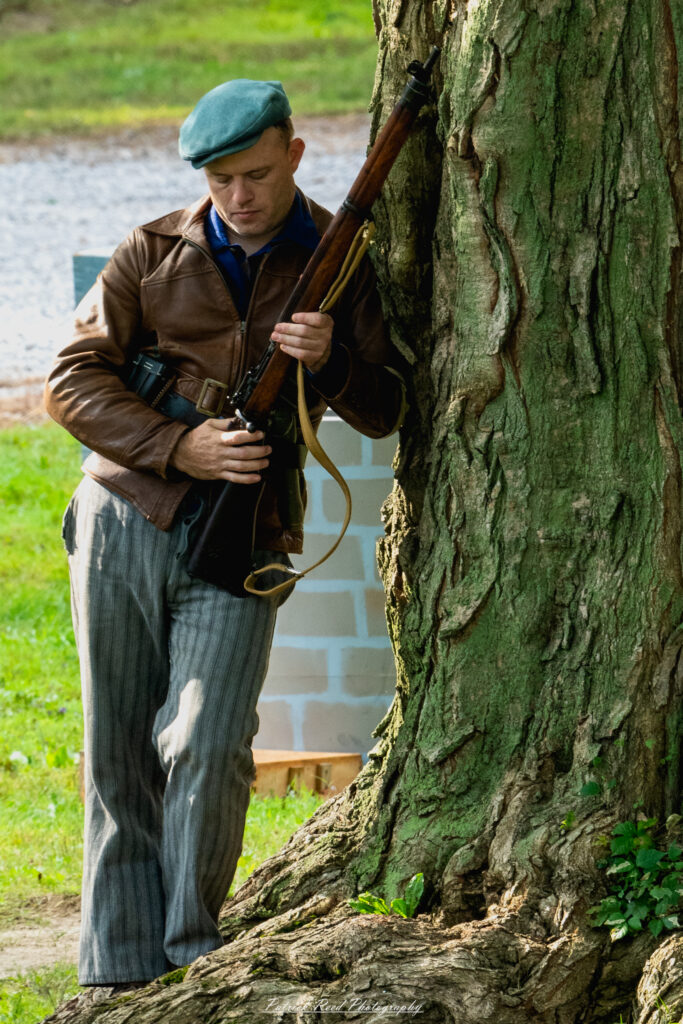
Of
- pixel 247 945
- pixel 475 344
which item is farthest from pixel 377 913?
pixel 475 344

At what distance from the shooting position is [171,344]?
308 centimetres

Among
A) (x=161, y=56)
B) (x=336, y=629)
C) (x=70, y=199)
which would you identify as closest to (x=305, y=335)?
(x=336, y=629)

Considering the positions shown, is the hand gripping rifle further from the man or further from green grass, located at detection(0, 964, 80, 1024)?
green grass, located at detection(0, 964, 80, 1024)

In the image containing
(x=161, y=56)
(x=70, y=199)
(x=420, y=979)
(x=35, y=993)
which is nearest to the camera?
(x=420, y=979)

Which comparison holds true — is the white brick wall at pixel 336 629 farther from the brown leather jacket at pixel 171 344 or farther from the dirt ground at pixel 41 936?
the brown leather jacket at pixel 171 344

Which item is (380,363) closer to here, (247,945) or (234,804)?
(234,804)

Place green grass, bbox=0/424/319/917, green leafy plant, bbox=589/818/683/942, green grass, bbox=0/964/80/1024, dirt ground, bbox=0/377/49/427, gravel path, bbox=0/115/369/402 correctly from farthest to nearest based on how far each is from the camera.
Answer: gravel path, bbox=0/115/369/402 < dirt ground, bbox=0/377/49/427 < green grass, bbox=0/424/319/917 < green grass, bbox=0/964/80/1024 < green leafy plant, bbox=589/818/683/942

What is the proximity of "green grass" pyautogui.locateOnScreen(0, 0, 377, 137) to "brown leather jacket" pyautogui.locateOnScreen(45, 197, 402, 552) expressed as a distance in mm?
15945

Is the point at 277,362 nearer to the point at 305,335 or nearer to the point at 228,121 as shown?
the point at 305,335

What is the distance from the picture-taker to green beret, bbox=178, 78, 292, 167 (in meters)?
2.88

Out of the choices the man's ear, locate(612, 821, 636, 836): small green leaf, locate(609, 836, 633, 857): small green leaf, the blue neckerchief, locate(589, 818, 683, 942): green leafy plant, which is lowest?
locate(589, 818, 683, 942): green leafy plant

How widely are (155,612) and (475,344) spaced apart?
98cm

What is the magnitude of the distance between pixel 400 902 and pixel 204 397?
1237 millimetres

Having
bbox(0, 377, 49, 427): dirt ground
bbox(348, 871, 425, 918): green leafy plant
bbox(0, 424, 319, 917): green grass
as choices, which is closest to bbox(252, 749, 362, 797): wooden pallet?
bbox(0, 424, 319, 917): green grass
